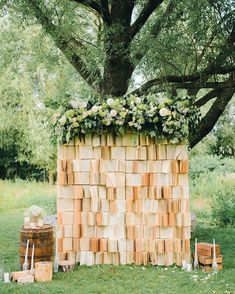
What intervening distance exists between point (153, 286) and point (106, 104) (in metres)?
1.99

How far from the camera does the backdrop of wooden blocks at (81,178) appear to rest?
5.62m

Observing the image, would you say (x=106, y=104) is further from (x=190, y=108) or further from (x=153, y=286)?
(x=153, y=286)

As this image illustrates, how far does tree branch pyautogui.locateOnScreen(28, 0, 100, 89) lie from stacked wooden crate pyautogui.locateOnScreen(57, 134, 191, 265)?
1.31m

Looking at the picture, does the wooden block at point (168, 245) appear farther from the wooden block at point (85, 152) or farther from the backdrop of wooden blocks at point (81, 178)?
the wooden block at point (85, 152)

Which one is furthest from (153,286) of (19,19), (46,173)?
(46,173)

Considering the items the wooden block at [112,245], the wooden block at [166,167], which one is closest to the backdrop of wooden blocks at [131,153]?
the wooden block at [166,167]

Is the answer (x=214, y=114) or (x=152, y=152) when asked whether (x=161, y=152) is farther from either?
(x=214, y=114)

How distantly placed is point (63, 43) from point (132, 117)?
1735mm

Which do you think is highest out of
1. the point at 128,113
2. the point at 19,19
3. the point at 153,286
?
the point at 19,19

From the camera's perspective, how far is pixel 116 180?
5582mm

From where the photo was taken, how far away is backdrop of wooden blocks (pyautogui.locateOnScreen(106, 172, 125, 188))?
18.3 feet

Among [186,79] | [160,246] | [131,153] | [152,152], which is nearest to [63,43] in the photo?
[186,79]

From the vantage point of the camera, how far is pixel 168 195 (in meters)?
5.54

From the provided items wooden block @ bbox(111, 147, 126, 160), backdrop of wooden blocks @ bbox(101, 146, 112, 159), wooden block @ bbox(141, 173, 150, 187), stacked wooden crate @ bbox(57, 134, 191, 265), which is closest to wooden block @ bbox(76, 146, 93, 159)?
stacked wooden crate @ bbox(57, 134, 191, 265)
